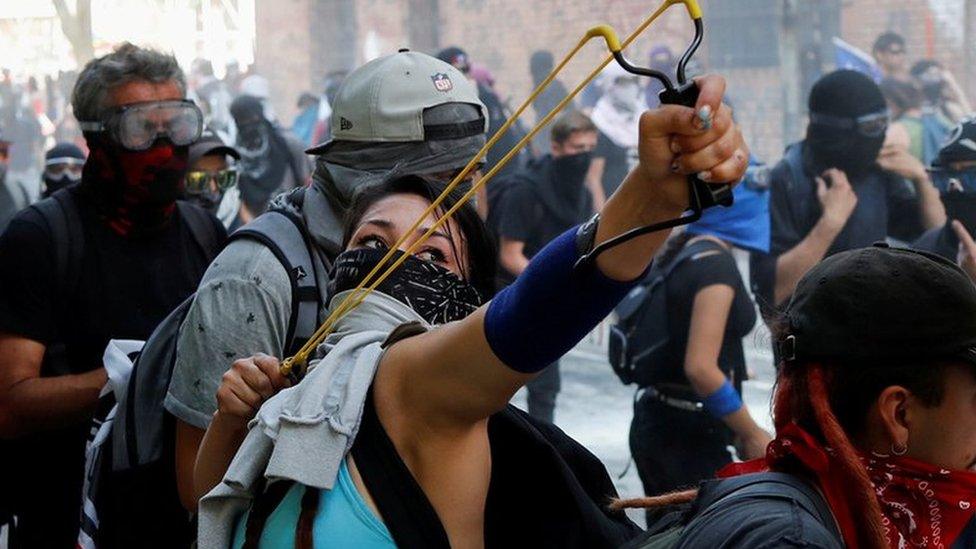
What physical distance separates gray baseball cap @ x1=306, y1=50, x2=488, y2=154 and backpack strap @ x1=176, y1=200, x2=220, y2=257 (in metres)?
0.93

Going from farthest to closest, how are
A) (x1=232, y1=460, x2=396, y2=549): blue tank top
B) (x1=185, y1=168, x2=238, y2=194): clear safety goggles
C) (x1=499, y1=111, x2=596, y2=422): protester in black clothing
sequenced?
(x1=499, y1=111, x2=596, y2=422): protester in black clothing
(x1=185, y1=168, x2=238, y2=194): clear safety goggles
(x1=232, y1=460, x2=396, y2=549): blue tank top

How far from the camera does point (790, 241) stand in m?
6.54

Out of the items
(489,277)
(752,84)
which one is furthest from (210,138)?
(752,84)

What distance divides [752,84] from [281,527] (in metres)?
21.1

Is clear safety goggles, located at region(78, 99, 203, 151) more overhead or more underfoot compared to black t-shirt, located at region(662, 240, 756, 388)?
more overhead

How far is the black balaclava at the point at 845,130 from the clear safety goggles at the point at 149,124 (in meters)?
3.41

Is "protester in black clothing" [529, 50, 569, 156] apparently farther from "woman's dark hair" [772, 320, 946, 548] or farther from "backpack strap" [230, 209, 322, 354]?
"woman's dark hair" [772, 320, 946, 548]

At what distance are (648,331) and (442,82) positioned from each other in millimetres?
2315

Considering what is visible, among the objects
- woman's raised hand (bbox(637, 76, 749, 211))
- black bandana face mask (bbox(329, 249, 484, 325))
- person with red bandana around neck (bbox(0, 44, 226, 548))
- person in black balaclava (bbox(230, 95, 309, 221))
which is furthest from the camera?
person in black balaclava (bbox(230, 95, 309, 221))

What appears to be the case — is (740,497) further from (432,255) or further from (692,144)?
(432,255)

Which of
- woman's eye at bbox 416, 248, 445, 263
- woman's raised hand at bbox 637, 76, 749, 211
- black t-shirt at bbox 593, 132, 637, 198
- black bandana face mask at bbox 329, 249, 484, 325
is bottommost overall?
black t-shirt at bbox 593, 132, 637, 198

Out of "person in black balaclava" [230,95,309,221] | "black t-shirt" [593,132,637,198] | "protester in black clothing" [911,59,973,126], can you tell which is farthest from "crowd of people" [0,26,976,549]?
"protester in black clothing" [911,59,973,126]

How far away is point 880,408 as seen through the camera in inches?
77.9

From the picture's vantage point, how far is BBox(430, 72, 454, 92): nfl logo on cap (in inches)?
125
